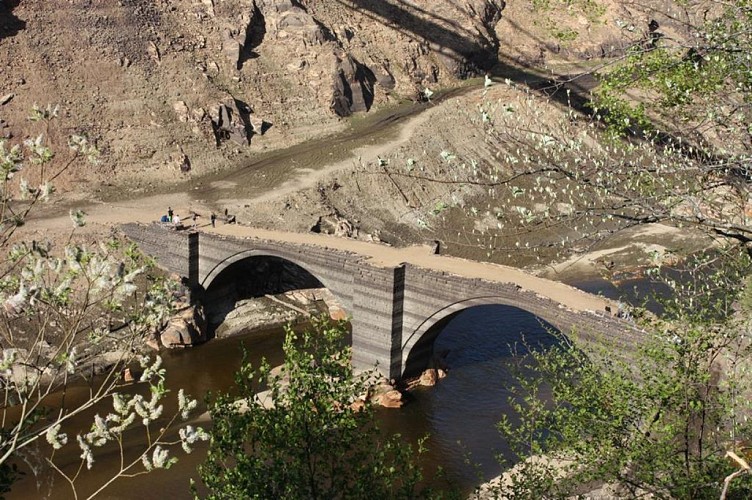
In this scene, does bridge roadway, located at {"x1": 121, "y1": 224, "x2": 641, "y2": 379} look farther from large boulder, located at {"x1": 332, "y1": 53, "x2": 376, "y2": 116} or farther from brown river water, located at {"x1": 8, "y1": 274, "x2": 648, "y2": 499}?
large boulder, located at {"x1": 332, "y1": 53, "x2": 376, "y2": 116}

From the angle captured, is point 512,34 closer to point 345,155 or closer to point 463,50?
point 463,50

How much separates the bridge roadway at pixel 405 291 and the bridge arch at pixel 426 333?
0.18 ft

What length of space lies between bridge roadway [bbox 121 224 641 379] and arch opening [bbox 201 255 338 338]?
359cm

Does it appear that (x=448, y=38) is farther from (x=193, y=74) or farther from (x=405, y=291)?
(x=405, y=291)

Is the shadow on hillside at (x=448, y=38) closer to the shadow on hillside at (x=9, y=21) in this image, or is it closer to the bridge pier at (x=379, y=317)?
the shadow on hillside at (x=9, y=21)

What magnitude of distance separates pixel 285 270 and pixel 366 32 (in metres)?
45.0

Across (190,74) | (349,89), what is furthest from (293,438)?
(349,89)

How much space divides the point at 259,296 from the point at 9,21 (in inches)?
1470

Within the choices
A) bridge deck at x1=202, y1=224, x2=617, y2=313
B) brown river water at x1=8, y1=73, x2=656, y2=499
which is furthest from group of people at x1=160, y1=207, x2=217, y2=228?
brown river water at x1=8, y1=73, x2=656, y2=499

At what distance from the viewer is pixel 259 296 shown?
55500 millimetres

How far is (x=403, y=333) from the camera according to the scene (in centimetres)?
4319

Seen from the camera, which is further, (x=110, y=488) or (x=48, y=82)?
(x=48, y=82)

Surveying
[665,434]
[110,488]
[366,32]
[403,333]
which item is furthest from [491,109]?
[366,32]

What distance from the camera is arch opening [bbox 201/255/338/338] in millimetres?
52750
